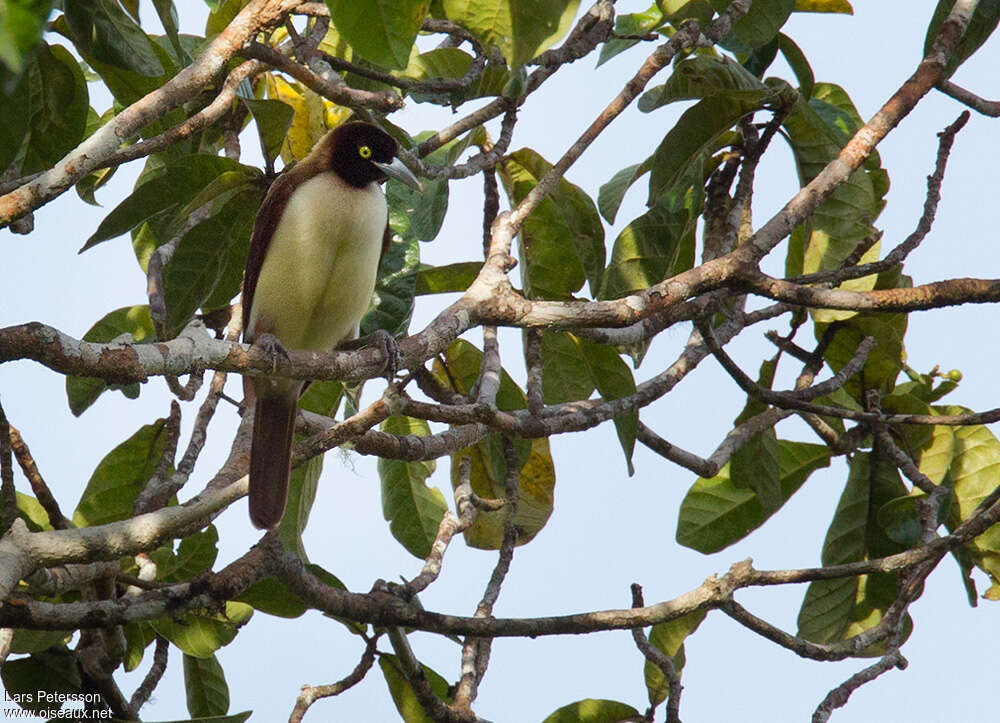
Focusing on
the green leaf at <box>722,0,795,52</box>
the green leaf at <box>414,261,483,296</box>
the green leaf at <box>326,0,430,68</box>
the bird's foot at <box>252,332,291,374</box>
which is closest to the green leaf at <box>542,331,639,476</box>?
the green leaf at <box>414,261,483,296</box>

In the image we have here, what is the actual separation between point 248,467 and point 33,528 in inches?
26.1

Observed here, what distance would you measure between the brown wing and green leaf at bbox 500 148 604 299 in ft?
2.40

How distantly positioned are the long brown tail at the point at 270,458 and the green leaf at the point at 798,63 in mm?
2282

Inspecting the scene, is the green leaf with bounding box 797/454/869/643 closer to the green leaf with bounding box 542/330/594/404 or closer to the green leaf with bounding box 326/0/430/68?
the green leaf with bounding box 542/330/594/404

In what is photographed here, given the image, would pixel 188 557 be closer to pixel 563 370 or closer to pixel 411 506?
pixel 411 506

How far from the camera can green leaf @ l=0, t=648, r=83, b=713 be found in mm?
3148

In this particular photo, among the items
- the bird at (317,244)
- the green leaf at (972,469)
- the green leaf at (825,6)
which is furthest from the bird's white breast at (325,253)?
the green leaf at (972,469)

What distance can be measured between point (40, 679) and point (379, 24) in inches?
86.0

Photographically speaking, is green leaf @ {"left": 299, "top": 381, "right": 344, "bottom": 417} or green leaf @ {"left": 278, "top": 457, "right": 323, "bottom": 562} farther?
green leaf @ {"left": 299, "top": 381, "right": 344, "bottom": 417}

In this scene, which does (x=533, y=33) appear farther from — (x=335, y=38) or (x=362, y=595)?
(x=335, y=38)

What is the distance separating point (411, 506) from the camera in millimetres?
4234

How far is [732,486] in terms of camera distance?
164 inches

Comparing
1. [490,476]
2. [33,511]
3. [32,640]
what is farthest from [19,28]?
[490,476]

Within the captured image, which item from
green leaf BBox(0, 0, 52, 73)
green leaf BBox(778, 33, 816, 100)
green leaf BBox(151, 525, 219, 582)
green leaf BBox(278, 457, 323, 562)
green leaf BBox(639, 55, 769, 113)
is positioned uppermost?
green leaf BBox(778, 33, 816, 100)
